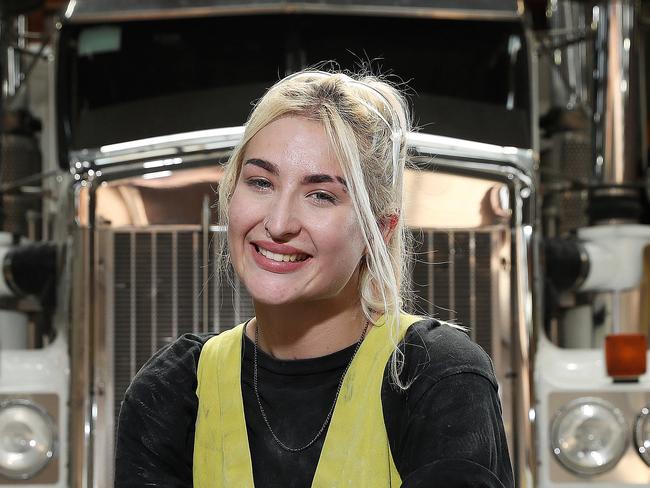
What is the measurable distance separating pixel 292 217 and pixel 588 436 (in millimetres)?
2206

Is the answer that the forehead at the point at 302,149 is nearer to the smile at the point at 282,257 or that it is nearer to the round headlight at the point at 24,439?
the smile at the point at 282,257

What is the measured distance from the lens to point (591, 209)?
4449mm

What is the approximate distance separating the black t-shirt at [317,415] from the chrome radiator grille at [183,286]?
1.67 metres

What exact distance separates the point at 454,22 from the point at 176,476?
2637 mm

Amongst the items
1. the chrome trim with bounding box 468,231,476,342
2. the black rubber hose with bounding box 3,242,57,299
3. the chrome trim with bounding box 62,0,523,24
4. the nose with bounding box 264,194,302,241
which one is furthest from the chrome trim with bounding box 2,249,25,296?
the nose with bounding box 264,194,302,241

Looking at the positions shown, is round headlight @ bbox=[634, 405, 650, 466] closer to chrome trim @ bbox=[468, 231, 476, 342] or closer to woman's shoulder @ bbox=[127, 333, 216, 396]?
chrome trim @ bbox=[468, 231, 476, 342]

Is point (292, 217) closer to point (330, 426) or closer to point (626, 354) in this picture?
point (330, 426)

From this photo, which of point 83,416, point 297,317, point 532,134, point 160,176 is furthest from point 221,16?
point 297,317

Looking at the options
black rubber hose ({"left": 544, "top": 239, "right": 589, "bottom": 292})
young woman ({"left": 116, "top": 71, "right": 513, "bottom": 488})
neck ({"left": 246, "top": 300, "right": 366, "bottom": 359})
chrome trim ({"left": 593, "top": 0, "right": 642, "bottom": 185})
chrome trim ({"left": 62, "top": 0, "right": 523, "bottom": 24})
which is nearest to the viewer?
young woman ({"left": 116, "top": 71, "right": 513, "bottom": 488})

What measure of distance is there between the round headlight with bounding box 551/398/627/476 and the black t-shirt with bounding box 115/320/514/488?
194 cm

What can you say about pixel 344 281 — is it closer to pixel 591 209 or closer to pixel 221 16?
pixel 221 16

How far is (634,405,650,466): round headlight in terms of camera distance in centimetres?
353

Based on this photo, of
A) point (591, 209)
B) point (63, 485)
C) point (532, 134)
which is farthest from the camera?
point (591, 209)

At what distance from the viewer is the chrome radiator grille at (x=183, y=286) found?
3.60m
